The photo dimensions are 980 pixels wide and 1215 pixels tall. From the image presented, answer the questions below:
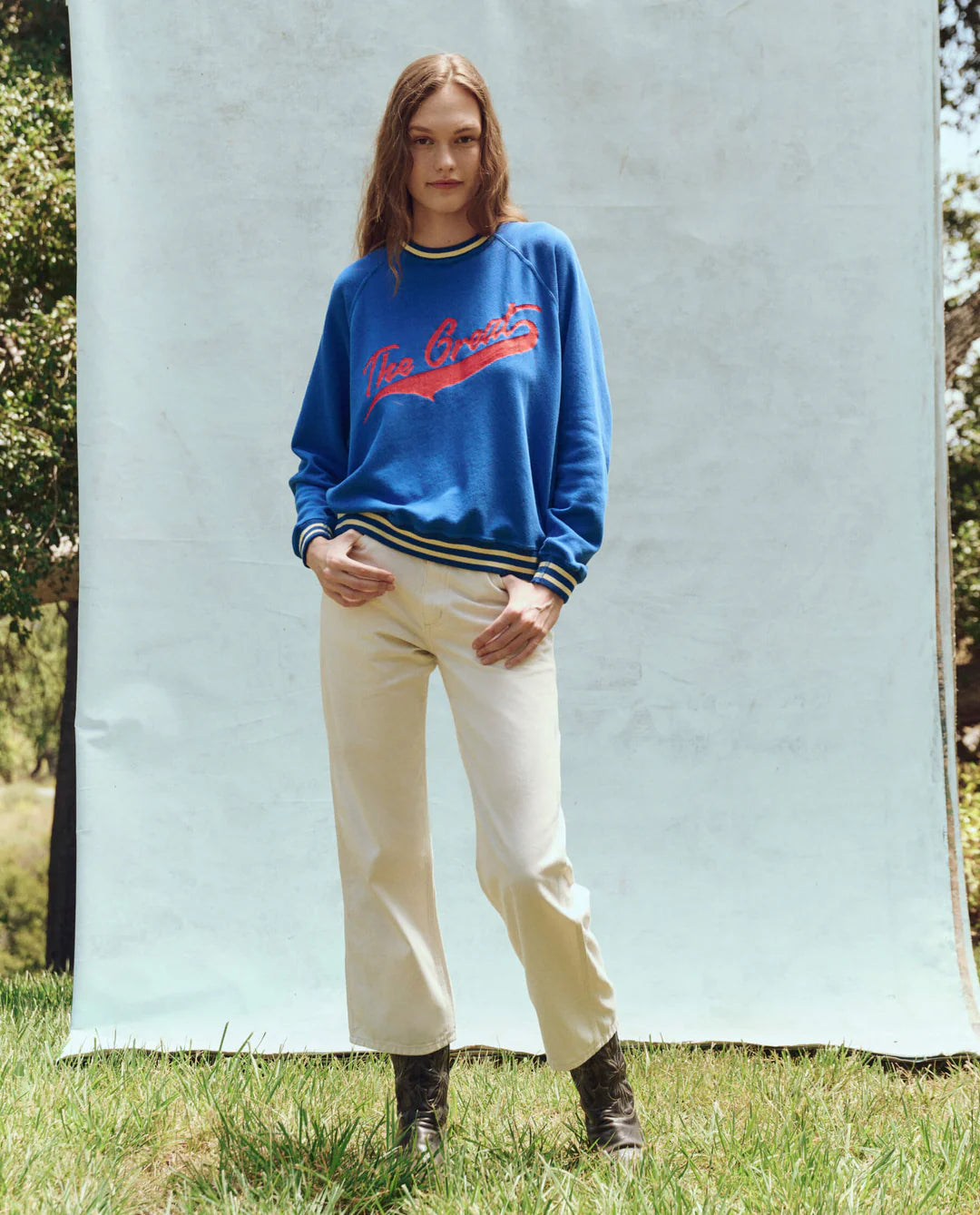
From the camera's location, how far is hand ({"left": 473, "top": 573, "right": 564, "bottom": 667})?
A: 159 cm

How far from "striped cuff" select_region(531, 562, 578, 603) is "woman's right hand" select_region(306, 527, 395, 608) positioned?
8.2 inches

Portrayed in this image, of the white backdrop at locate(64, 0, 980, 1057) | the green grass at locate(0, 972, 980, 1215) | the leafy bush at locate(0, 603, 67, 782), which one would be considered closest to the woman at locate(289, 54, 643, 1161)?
the green grass at locate(0, 972, 980, 1215)

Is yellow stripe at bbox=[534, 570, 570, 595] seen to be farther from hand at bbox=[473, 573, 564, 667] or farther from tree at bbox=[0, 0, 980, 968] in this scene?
tree at bbox=[0, 0, 980, 968]

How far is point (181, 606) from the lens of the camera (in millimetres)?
2789

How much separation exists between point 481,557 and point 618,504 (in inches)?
48.0

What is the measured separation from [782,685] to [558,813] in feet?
4.12

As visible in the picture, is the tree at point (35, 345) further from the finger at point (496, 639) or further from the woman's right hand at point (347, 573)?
the finger at point (496, 639)

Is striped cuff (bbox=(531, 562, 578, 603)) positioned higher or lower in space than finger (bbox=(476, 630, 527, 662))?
higher

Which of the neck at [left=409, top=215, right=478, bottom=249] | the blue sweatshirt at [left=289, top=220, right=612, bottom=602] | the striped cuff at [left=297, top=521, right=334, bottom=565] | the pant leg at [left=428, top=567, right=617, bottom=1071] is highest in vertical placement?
the neck at [left=409, top=215, right=478, bottom=249]

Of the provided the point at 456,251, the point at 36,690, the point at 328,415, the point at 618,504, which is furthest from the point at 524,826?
the point at 36,690

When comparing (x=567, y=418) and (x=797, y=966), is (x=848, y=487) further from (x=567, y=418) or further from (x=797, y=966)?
(x=567, y=418)

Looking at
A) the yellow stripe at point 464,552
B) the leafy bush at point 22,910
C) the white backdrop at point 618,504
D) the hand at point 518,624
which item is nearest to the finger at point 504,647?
the hand at point 518,624

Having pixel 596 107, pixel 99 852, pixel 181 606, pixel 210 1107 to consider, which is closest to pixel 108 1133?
pixel 210 1107

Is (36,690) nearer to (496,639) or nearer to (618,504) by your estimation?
(618,504)
